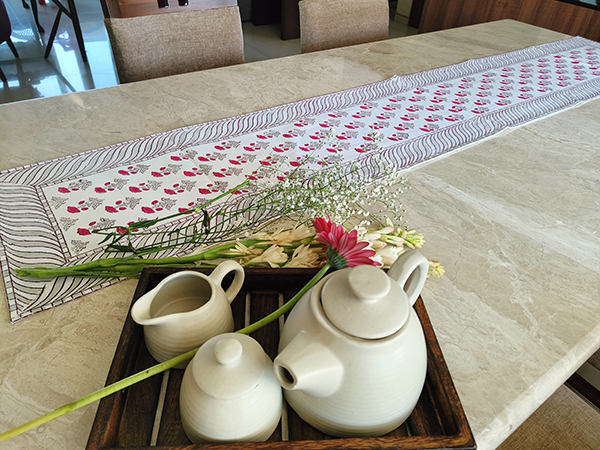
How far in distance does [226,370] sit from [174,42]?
4.07 ft

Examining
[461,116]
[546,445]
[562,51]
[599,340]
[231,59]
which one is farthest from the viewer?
[562,51]

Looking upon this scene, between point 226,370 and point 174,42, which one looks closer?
point 226,370

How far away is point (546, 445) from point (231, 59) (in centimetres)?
139

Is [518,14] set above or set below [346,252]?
below

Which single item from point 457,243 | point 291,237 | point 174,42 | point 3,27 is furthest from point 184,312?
point 3,27

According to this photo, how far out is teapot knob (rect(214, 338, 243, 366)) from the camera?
408 millimetres

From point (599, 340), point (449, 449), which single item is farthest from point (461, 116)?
point (449, 449)

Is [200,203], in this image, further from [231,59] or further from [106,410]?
[231,59]

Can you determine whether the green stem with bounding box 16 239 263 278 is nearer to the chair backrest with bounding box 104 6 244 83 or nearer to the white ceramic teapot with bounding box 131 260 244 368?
the white ceramic teapot with bounding box 131 260 244 368

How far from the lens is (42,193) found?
85cm

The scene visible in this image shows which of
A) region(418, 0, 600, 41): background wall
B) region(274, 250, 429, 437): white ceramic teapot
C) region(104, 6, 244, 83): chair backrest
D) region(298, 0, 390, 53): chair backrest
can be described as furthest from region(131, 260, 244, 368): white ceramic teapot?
region(418, 0, 600, 41): background wall

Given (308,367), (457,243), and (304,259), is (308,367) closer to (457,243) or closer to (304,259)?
(304,259)

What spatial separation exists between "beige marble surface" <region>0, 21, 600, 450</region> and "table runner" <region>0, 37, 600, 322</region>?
5 cm

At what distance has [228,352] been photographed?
408 mm
